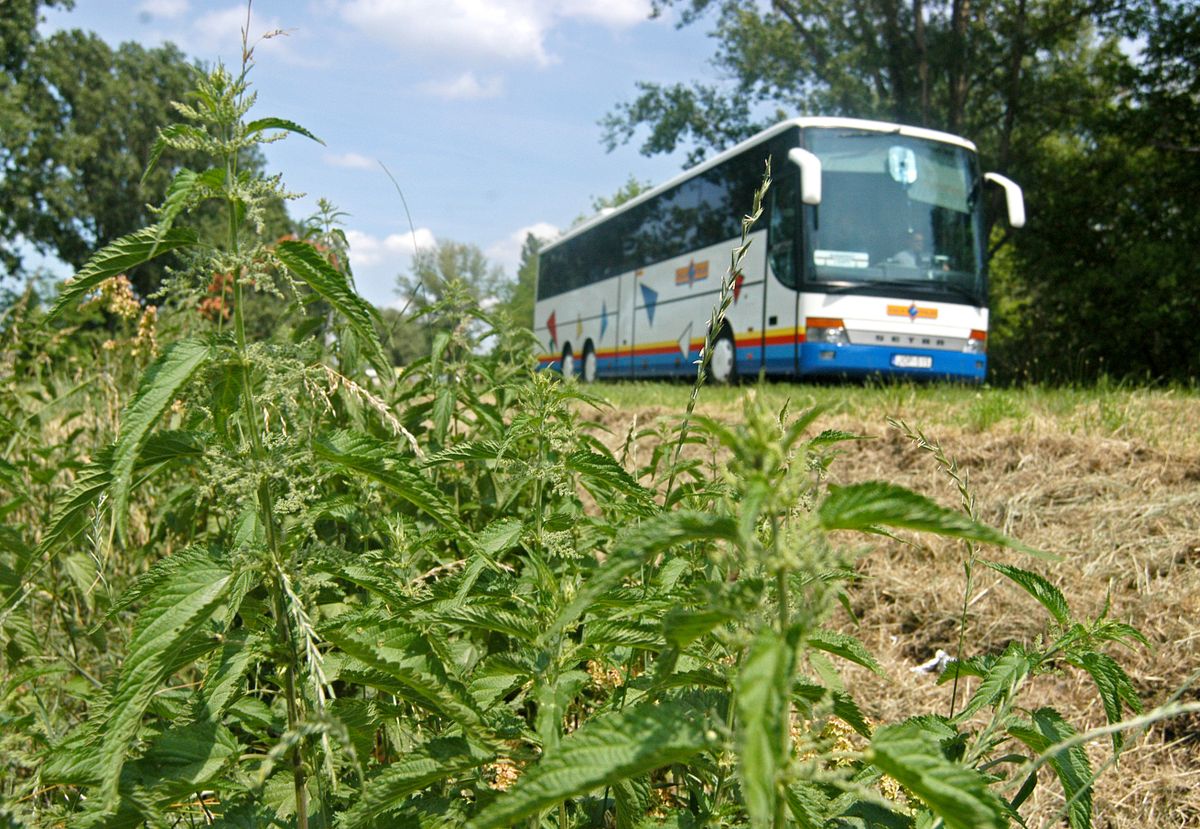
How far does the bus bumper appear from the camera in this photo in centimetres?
1199

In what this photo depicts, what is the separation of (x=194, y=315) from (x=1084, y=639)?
121 inches

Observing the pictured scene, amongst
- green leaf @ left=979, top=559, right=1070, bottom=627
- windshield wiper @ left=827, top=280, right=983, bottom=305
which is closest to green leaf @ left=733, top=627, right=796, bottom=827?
green leaf @ left=979, top=559, right=1070, bottom=627

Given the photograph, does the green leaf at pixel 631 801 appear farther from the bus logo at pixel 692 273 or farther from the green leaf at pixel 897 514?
the bus logo at pixel 692 273

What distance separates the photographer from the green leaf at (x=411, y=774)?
118cm

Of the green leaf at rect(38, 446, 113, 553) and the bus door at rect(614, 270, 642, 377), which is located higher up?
the bus door at rect(614, 270, 642, 377)

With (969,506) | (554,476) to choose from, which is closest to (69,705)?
(554,476)

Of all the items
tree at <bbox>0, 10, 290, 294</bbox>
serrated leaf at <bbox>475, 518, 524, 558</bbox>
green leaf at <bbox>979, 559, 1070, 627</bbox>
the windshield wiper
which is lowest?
green leaf at <bbox>979, 559, 1070, 627</bbox>

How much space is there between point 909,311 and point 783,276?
5.80ft

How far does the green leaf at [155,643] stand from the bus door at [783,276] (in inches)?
445

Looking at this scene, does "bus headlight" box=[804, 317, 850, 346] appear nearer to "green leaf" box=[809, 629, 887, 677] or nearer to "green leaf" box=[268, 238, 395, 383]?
"green leaf" box=[809, 629, 887, 677]

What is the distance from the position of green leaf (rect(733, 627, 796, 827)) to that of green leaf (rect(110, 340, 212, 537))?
758mm

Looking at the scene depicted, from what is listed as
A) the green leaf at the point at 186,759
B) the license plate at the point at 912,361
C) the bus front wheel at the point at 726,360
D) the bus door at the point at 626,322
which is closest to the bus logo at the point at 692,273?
the bus front wheel at the point at 726,360

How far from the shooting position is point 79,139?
3809 centimetres

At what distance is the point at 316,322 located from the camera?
2.90 metres
